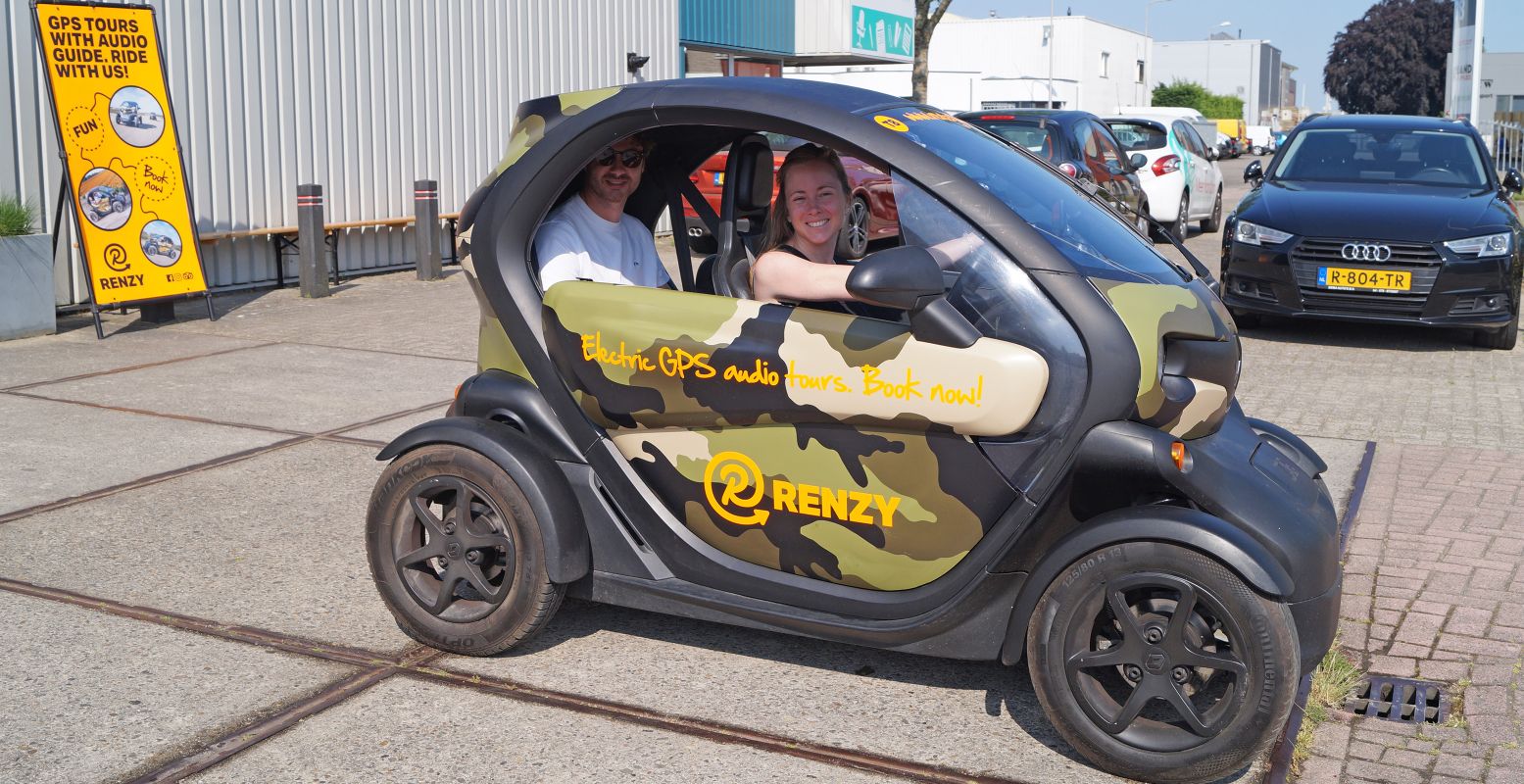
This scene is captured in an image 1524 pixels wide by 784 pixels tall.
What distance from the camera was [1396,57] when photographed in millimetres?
89000

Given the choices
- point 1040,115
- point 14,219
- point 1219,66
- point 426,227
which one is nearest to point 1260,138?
point 1219,66

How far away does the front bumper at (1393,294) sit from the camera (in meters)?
9.52

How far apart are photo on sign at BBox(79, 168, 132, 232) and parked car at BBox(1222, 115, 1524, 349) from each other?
7.85 metres

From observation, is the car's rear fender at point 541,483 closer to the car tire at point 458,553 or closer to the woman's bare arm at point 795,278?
the car tire at point 458,553

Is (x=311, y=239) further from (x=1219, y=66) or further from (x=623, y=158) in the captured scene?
(x=1219, y=66)

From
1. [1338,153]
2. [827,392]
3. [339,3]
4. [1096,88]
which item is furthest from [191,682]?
[1096,88]

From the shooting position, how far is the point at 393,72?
1419cm

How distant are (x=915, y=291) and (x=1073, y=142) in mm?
11635

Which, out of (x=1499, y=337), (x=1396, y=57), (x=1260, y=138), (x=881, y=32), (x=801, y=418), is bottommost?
(x=1499, y=337)

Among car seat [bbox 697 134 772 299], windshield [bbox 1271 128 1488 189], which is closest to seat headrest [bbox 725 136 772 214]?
car seat [bbox 697 134 772 299]

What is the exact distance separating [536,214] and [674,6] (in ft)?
52.6

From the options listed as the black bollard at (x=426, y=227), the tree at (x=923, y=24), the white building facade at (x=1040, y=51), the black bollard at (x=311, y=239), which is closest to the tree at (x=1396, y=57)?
the white building facade at (x=1040, y=51)

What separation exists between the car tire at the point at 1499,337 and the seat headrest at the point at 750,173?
7588 mm

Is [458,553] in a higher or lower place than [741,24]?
lower
